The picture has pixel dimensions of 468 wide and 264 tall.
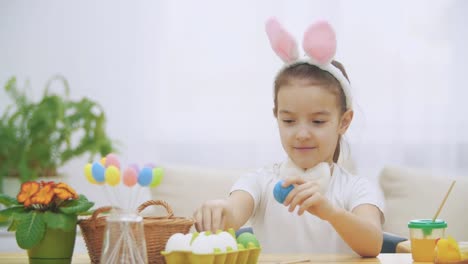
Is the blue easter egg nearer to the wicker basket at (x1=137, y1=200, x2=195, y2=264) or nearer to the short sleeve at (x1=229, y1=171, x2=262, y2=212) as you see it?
the wicker basket at (x1=137, y1=200, x2=195, y2=264)

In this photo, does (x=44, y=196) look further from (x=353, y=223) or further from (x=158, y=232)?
(x=353, y=223)

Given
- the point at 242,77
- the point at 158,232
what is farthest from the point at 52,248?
the point at 242,77

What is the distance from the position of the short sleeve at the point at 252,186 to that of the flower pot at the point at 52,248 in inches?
25.0

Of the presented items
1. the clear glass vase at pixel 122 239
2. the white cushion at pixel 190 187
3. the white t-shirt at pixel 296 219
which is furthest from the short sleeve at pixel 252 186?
the white cushion at pixel 190 187

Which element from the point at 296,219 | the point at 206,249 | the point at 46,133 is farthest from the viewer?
the point at 46,133

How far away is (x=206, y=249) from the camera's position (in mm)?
1150

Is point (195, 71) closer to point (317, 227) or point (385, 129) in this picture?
point (385, 129)

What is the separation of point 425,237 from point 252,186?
0.55 metres

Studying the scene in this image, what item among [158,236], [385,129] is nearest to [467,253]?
[158,236]

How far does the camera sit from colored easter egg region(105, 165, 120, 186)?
115 centimetres

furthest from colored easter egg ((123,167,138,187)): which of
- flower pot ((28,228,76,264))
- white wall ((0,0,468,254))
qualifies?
white wall ((0,0,468,254))

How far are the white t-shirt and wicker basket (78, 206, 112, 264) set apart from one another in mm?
618

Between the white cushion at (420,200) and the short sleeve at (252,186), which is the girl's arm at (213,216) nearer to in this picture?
the short sleeve at (252,186)

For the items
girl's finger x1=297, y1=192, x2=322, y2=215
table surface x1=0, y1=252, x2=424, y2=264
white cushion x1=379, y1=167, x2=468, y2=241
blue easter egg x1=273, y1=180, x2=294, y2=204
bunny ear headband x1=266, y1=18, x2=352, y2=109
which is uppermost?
bunny ear headband x1=266, y1=18, x2=352, y2=109
